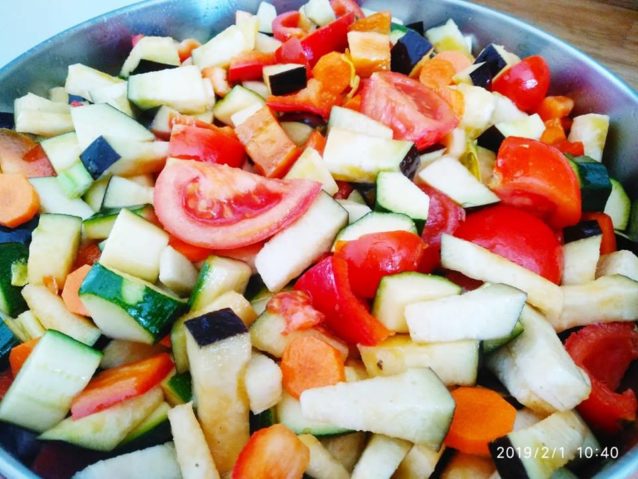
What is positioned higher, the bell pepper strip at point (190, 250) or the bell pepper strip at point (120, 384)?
the bell pepper strip at point (190, 250)

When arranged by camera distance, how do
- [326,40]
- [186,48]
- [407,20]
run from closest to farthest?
[326,40] < [186,48] < [407,20]

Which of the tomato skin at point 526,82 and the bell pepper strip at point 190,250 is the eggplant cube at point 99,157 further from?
the tomato skin at point 526,82

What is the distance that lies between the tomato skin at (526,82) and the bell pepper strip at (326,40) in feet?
1.89

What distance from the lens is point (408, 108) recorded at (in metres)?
1.80

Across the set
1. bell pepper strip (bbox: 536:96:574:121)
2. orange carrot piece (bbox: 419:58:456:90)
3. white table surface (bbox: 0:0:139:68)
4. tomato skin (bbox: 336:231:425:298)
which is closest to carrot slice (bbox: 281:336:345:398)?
tomato skin (bbox: 336:231:425:298)

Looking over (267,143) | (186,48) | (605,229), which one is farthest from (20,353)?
(605,229)

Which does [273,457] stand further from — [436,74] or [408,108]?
[436,74]

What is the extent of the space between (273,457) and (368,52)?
1380 mm

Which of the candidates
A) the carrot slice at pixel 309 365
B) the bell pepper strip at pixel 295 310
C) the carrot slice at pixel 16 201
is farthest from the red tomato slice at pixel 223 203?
the carrot slice at pixel 16 201

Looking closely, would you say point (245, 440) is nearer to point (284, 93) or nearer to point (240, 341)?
point (240, 341)

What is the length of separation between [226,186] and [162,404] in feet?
1.87

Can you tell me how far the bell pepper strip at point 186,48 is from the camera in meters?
2.30

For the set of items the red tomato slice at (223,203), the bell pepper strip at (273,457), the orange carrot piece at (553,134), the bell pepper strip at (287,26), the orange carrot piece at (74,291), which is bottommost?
the bell pepper strip at (273,457)

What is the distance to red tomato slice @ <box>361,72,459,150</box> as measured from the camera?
1772mm
